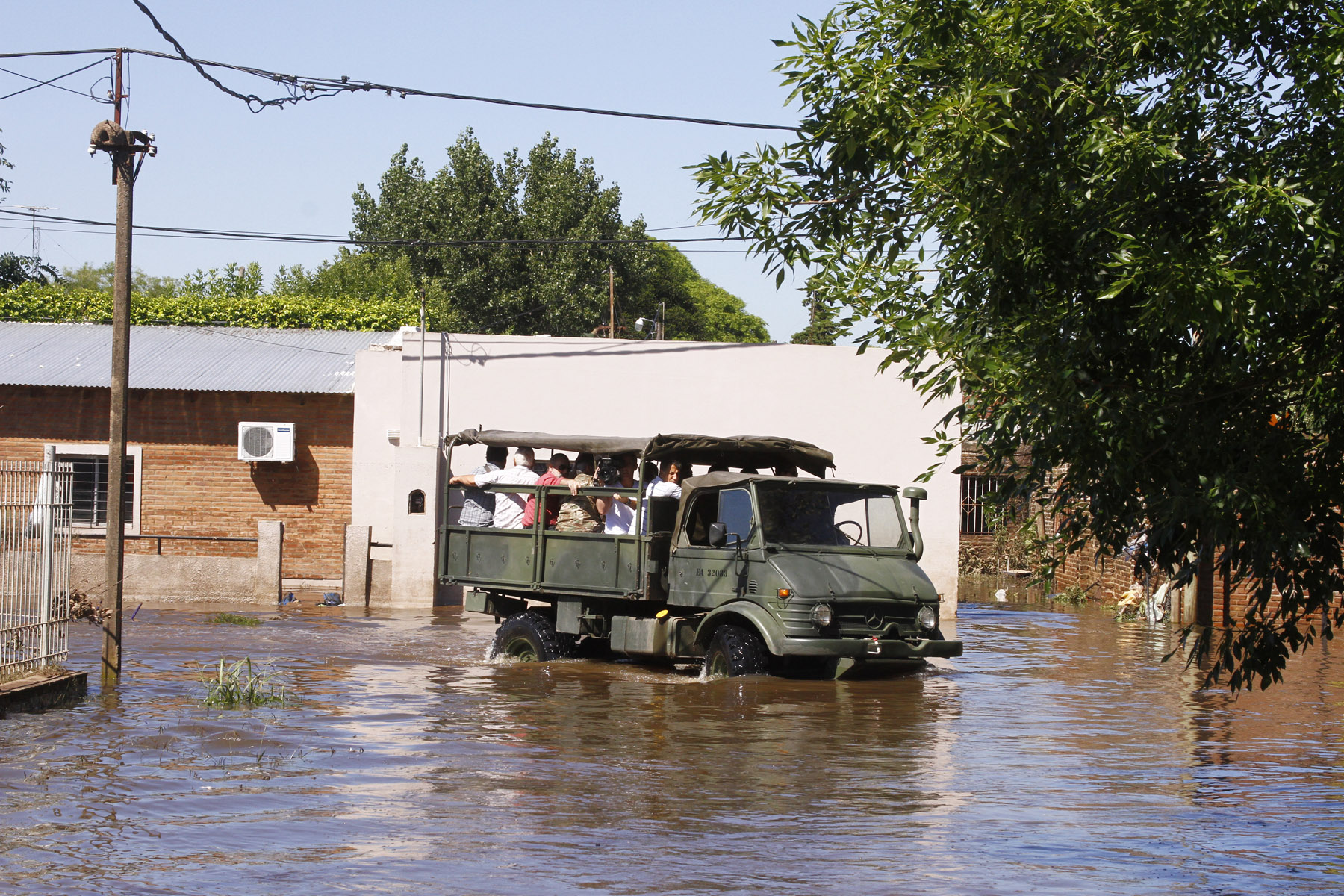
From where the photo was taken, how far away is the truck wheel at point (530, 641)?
571 inches

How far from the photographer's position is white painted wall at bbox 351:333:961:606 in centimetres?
2264

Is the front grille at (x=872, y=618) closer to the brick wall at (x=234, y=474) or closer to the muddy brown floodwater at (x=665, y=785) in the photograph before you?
the muddy brown floodwater at (x=665, y=785)

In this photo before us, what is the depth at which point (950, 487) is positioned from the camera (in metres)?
21.9

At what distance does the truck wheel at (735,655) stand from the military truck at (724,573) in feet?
0.05

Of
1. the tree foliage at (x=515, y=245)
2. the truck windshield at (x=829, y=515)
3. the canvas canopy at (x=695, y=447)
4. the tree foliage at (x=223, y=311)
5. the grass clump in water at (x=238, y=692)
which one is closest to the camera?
the grass clump in water at (x=238, y=692)

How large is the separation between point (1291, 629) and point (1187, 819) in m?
2.82

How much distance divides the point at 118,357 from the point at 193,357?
14.7m

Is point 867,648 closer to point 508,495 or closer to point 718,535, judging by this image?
point 718,535

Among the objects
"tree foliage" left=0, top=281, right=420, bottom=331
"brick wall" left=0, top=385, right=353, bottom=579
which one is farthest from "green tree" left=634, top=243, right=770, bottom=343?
"brick wall" left=0, top=385, right=353, bottom=579

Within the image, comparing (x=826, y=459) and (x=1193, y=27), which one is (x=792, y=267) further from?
(x=826, y=459)

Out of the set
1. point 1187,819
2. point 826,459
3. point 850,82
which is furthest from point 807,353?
point 850,82

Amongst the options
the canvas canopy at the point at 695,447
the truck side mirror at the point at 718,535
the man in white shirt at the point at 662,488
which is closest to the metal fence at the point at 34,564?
the canvas canopy at the point at 695,447

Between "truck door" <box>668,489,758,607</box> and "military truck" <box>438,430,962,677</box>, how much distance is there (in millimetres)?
13

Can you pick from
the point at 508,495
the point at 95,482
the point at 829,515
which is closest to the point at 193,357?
the point at 95,482
